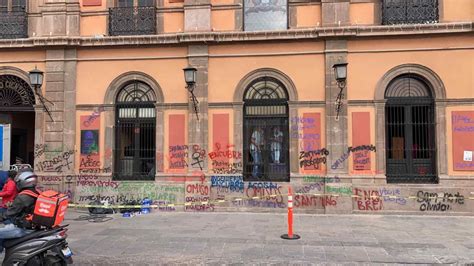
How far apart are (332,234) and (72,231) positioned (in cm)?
609

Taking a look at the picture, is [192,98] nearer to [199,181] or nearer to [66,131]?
[199,181]

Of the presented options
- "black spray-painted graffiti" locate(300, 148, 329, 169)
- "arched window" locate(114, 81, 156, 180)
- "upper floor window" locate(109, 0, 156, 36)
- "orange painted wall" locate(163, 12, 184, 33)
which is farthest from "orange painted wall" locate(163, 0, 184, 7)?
Result: "black spray-painted graffiti" locate(300, 148, 329, 169)

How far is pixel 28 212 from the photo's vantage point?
596cm

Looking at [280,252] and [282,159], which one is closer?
[280,252]

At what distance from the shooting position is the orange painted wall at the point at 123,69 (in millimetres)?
13273

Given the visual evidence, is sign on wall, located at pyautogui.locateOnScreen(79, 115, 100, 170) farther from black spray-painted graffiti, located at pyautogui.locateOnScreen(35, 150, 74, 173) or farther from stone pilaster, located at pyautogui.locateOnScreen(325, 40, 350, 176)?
stone pilaster, located at pyautogui.locateOnScreen(325, 40, 350, 176)

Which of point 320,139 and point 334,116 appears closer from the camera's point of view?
point 334,116

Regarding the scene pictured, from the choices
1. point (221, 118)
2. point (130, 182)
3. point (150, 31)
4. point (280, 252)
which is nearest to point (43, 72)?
point (150, 31)

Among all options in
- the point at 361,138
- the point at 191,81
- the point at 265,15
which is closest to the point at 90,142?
the point at 191,81

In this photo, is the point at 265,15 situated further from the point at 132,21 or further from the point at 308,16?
the point at 132,21

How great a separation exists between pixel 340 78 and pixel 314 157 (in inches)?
95.4

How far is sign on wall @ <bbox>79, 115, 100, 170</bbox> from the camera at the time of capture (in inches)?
529

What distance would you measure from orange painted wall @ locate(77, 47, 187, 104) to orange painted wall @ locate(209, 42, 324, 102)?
1037 millimetres

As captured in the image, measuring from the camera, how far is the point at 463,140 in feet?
39.5
